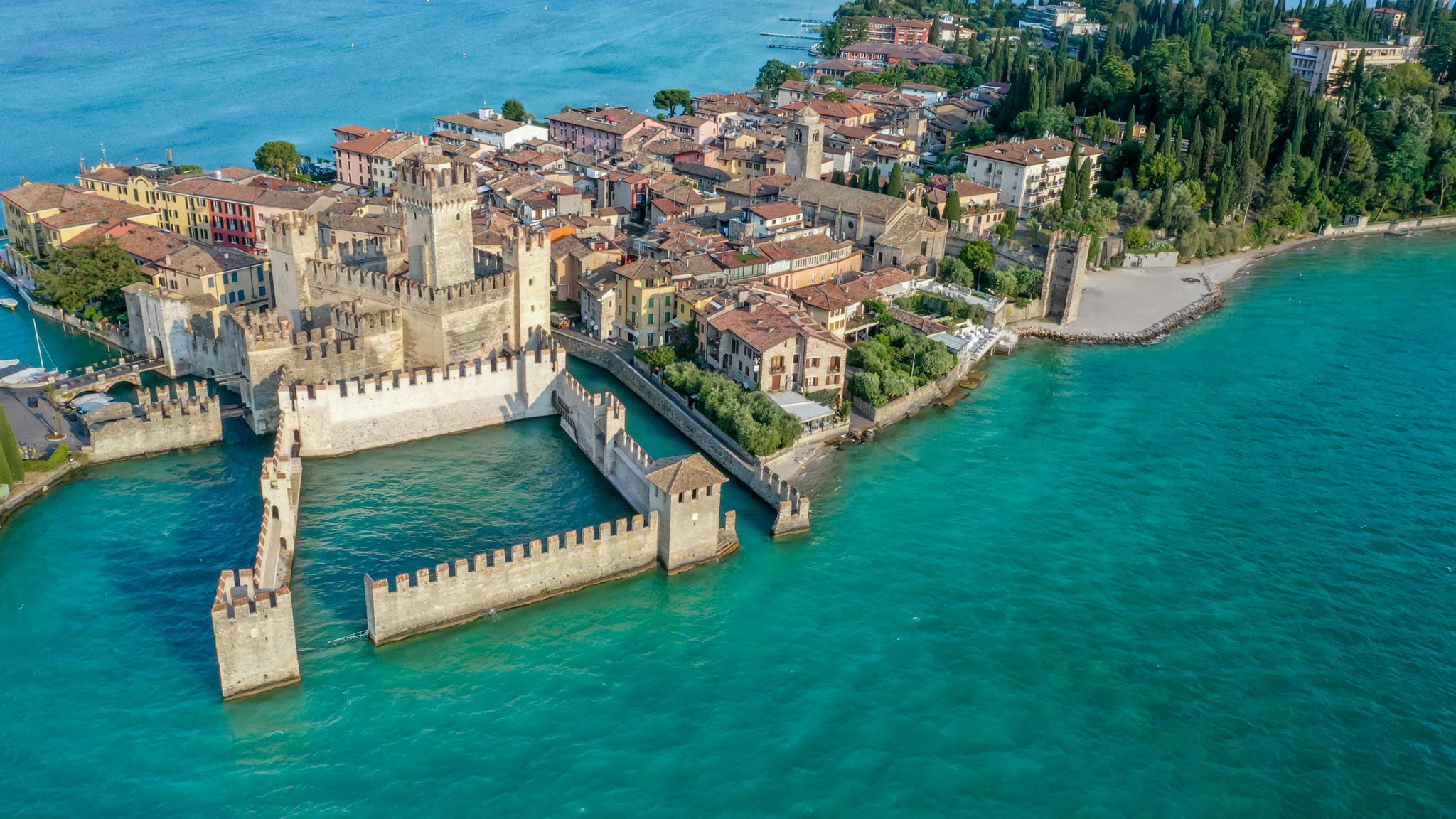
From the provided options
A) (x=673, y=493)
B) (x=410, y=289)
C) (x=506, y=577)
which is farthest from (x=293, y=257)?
(x=673, y=493)

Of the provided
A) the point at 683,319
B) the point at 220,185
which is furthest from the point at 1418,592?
the point at 220,185

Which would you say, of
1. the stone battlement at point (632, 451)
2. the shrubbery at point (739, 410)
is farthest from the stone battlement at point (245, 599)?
the shrubbery at point (739, 410)

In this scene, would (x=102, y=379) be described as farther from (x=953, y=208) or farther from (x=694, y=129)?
(x=694, y=129)

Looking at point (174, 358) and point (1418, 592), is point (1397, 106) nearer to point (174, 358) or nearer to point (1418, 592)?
point (1418, 592)

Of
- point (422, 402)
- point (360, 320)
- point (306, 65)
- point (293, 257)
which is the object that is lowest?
point (422, 402)

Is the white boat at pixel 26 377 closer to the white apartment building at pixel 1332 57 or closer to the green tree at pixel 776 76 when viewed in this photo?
the green tree at pixel 776 76

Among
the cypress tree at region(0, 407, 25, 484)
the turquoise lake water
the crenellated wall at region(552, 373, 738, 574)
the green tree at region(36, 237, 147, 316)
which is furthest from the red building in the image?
the cypress tree at region(0, 407, 25, 484)
